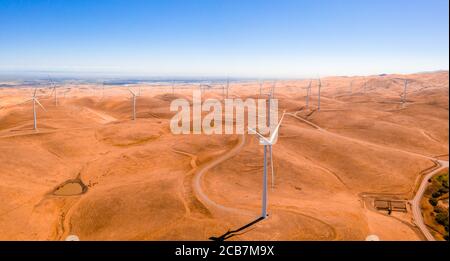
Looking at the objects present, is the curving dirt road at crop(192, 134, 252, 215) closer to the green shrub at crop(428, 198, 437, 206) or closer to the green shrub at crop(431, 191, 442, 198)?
the green shrub at crop(428, 198, 437, 206)

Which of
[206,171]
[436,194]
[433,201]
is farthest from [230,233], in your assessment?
[436,194]

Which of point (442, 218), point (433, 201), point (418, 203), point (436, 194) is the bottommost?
point (418, 203)

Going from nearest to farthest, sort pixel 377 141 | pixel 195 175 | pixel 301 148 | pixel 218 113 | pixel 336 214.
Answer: pixel 336 214 < pixel 195 175 < pixel 301 148 < pixel 377 141 < pixel 218 113

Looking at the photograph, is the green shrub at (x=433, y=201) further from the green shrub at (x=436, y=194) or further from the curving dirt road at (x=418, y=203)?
the curving dirt road at (x=418, y=203)

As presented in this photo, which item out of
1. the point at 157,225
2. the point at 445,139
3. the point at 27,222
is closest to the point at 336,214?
the point at 157,225

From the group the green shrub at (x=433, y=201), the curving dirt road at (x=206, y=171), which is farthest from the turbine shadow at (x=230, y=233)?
the green shrub at (x=433, y=201)

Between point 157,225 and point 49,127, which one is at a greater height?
point 49,127

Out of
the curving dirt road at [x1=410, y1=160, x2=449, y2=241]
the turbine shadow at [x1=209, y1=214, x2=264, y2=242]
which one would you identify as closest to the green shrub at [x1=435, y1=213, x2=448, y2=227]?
the curving dirt road at [x1=410, y1=160, x2=449, y2=241]

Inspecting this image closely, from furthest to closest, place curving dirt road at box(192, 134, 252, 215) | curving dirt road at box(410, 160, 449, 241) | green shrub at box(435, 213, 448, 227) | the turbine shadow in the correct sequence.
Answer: green shrub at box(435, 213, 448, 227), curving dirt road at box(192, 134, 252, 215), curving dirt road at box(410, 160, 449, 241), the turbine shadow

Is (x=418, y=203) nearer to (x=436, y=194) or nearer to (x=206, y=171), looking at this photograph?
(x=436, y=194)
